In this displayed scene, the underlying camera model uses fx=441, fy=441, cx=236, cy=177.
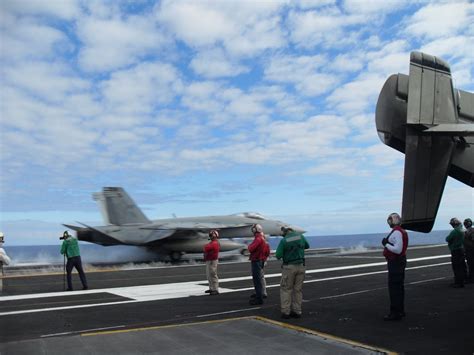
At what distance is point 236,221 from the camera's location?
95.2ft

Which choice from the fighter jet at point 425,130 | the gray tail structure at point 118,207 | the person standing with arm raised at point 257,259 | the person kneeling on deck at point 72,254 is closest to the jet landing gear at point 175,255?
the gray tail structure at point 118,207

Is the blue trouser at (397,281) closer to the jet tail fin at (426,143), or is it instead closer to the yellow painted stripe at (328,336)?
the jet tail fin at (426,143)

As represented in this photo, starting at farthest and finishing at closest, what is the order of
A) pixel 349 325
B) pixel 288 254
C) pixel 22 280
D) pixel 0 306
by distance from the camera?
pixel 22 280, pixel 0 306, pixel 288 254, pixel 349 325

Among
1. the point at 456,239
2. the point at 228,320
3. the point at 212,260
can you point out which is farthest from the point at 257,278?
the point at 456,239

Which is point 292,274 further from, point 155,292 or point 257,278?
point 155,292

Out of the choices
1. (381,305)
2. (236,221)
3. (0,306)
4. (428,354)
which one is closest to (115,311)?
(0,306)

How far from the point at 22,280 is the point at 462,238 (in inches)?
588

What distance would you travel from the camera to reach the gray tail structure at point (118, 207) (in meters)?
28.4

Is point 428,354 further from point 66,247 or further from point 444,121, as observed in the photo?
point 66,247

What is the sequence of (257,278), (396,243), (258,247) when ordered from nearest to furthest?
(396,243)
(257,278)
(258,247)

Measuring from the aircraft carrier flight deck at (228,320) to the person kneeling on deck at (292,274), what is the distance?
316 mm

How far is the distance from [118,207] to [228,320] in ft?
71.5

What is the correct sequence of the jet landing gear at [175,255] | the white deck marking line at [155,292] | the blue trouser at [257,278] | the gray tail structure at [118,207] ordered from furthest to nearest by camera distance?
the gray tail structure at [118,207] → the jet landing gear at [175,255] → the white deck marking line at [155,292] → the blue trouser at [257,278]

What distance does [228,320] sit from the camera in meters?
8.07
